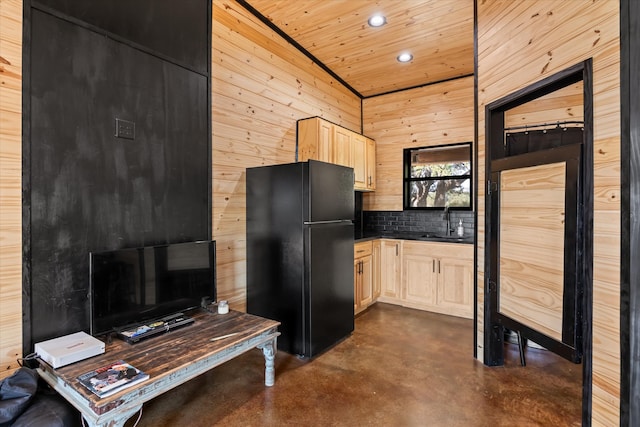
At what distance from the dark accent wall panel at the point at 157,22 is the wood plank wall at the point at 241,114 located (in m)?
0.15

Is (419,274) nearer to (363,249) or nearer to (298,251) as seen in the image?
(363,249)

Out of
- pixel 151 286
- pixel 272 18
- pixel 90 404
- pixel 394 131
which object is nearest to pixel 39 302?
pixel 151 286

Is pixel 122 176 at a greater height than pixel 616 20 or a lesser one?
lesser

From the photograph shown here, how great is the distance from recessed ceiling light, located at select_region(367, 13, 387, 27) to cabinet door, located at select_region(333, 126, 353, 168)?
1.12 m

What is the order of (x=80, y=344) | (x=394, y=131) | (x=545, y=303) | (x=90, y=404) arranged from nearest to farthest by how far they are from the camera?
(x=90, y=404) < (x=80, y=344) < (x=545, y=303) < (x=394, y=131)

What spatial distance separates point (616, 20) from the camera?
61.6 inches

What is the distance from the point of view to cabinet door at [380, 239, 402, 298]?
13.9 ft

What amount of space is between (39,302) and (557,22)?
3.42 m

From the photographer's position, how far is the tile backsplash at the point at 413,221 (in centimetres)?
438

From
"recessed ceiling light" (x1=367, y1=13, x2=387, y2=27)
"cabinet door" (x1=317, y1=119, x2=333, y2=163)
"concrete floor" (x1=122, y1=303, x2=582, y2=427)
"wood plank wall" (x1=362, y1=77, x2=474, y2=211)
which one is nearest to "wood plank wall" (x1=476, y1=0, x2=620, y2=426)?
"concrete floor" (x1=122, y1=303, x2=582, y2=427)

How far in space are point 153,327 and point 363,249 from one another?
2.45 meters

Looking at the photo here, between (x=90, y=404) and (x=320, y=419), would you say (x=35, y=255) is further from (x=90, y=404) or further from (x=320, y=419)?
(x=320, y=419)

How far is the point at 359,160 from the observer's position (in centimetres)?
440

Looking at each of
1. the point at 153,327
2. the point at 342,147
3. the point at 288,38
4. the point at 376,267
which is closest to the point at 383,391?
the point at 153,327
